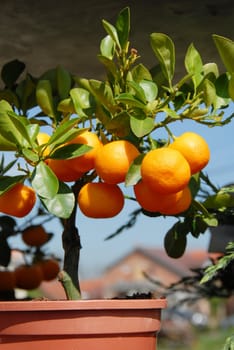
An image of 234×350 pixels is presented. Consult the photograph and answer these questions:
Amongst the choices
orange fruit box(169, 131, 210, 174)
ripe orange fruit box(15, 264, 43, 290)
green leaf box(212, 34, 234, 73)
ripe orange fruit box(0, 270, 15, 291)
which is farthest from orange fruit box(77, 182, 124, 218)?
ripe orange fruit box(15, 264, 43, 290)

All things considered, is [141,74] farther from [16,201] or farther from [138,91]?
[16,201]

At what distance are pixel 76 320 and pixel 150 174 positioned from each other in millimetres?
215

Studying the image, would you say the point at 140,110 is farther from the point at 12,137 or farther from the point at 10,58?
the point at 10,58

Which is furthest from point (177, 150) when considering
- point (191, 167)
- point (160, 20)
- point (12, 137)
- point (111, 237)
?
point (111, 237)

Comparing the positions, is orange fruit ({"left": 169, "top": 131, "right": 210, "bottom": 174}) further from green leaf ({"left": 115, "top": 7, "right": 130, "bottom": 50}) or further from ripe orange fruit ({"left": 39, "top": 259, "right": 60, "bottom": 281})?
ripe orange fruit ({"left": 39, "top": 259, "right": 60, "bottom": 281})

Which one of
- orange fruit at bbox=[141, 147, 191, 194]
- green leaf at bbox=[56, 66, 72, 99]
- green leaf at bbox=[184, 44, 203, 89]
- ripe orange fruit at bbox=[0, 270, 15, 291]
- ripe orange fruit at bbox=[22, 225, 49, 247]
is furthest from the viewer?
ripe orange fruit at bbox=[22, 225, 49, 247]

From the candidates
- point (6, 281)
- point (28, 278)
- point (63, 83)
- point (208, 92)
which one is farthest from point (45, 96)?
point (28, 278)

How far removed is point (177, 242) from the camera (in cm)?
110

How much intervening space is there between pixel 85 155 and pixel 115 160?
53 mm

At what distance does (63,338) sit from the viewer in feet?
2.68

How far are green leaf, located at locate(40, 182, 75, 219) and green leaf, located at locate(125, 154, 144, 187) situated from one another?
8cm

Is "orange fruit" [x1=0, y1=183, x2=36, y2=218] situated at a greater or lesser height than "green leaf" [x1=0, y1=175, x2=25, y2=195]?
lesser

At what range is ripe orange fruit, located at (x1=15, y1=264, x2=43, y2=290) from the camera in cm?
142

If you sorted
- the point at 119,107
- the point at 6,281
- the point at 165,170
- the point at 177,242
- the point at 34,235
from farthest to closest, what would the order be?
the point at 34,235 < the point at 6,281 < the point at 177,242 < the point at 119,107 < the point at 165,170
